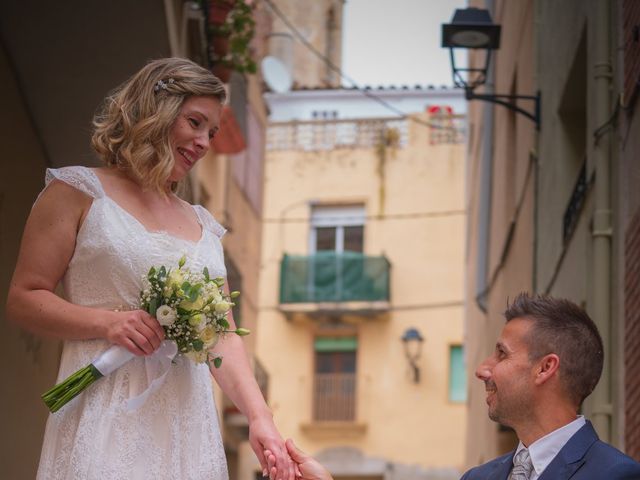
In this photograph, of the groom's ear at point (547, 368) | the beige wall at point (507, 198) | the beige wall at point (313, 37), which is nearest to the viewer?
the groom's ear at point (547, 368)

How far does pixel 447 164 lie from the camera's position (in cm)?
3806

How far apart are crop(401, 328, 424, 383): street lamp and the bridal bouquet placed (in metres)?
32.4

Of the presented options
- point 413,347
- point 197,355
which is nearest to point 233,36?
point 197,355

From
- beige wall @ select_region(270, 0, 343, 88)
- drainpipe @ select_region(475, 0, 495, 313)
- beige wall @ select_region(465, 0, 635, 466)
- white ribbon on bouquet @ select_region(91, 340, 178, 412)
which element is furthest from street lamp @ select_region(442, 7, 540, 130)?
beige wall @ select_region(270, 0, 343, 88)

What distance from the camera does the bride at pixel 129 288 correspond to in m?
4.88

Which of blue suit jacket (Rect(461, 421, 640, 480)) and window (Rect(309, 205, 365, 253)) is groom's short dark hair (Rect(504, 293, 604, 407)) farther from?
window (Rect(309, 205, 365, 253))

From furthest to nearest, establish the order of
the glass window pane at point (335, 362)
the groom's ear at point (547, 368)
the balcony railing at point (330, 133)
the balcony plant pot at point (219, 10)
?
the balcony railing at point (330, 133) < the glass window pane at point (335, 362) < the balcony plant pot at point (219, 10) < the groom's ear at point (547, 368)

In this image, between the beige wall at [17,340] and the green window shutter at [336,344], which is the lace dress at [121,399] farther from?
the green window shutter at [336,344]

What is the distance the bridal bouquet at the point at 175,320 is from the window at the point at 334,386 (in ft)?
105

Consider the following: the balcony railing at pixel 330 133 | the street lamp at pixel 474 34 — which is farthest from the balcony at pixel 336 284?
the street lamp at pixel 474 34

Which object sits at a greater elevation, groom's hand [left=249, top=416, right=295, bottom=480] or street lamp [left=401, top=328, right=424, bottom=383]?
groom's hand [left=249, top=416, right=295, bottom=480]

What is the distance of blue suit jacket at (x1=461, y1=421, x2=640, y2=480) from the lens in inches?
180

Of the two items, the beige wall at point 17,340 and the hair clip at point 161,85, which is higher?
the hair clip at point 161,85

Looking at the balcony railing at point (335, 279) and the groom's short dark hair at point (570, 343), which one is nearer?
the groom's short dark hair at point (570, 343)
